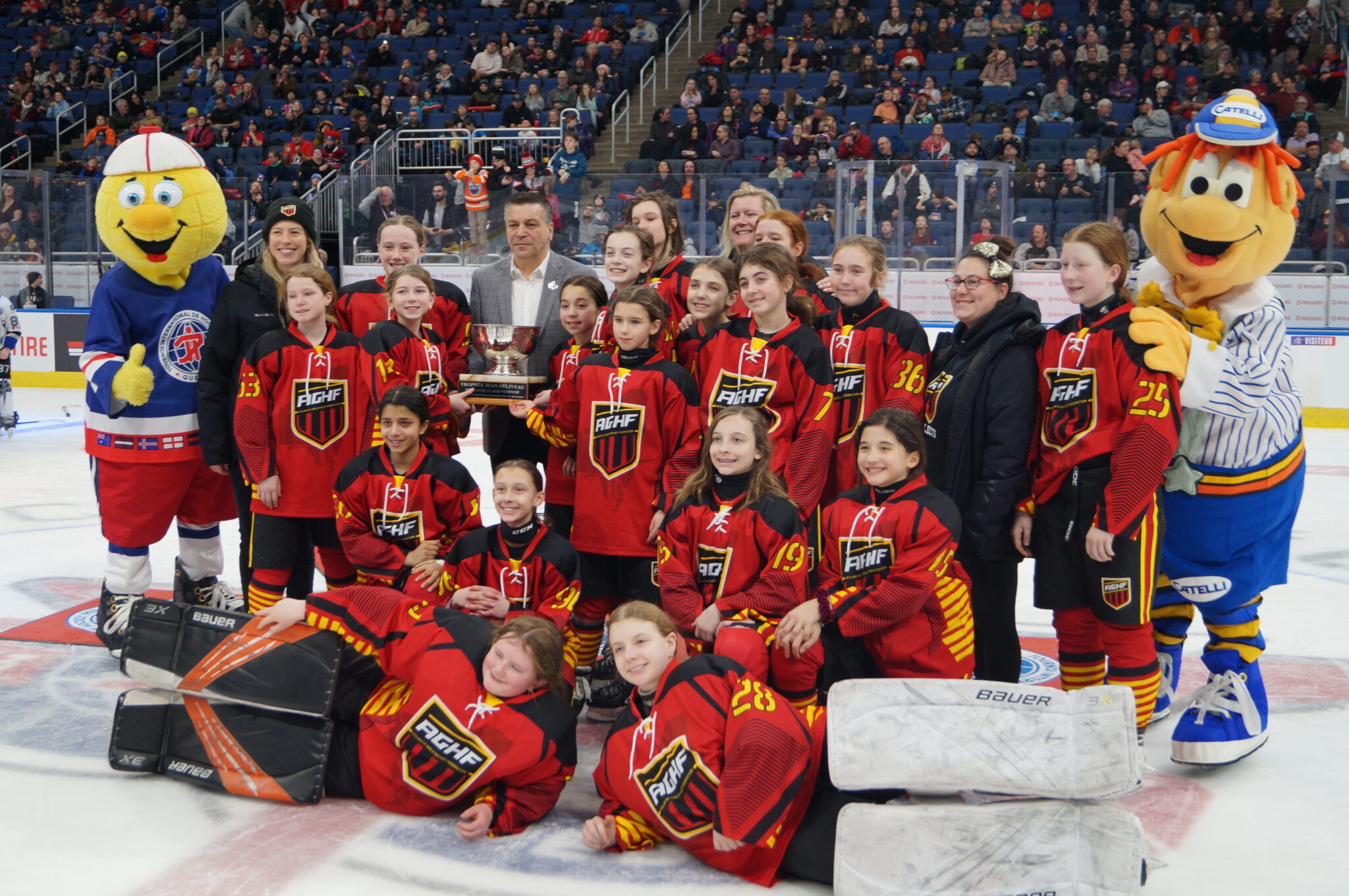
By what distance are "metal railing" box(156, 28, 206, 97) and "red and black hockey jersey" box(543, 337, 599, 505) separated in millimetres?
15851

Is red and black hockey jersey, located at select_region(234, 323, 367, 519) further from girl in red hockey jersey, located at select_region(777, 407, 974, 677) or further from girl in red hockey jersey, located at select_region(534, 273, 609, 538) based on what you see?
girl in red hockey jersey, located at select_region(777, 407, 974, 677)

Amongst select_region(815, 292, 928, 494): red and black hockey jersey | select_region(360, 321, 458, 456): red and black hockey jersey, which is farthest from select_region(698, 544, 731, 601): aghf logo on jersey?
select_region(360, 321, 458, 456): red and black hockey jersey

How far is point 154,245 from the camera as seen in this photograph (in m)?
3.90

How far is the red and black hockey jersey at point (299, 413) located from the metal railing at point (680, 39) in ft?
40.1

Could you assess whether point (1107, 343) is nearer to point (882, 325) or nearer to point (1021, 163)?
point (882, 325)

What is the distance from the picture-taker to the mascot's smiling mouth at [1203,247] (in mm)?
3004

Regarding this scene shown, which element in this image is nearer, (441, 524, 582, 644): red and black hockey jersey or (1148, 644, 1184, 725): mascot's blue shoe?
(441, 524, 582, 644): red and black hockey jersey

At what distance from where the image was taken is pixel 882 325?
→ 3.50 metres

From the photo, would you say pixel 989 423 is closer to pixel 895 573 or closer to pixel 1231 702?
pixel 895 573

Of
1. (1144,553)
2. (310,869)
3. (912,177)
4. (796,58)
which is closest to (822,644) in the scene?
(1144,553)

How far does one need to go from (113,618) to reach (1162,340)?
326 centimetres

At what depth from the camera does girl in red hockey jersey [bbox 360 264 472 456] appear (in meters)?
3.70

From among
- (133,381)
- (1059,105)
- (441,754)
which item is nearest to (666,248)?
(133,381)

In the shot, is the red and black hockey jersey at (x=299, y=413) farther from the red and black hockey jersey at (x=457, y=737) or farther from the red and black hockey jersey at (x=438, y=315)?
the red and black hockey jersey at (x=457, y=737)
